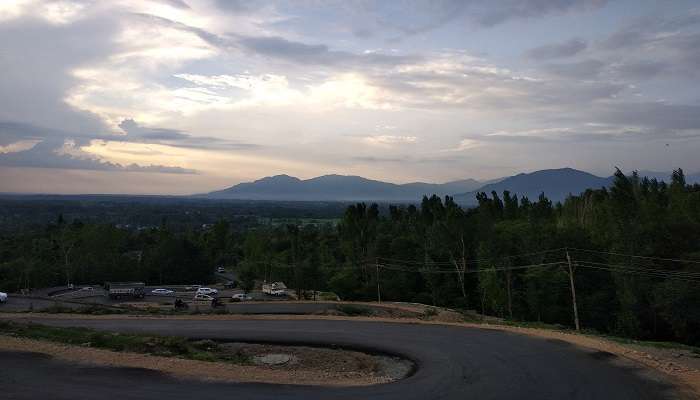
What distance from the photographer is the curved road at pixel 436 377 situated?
12.8 metres

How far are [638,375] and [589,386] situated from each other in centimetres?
229

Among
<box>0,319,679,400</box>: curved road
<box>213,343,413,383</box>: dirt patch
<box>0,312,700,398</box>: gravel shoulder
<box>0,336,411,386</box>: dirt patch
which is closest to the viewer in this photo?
<box>0,319,679,400</box>: curved road

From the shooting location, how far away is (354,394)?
42.7 ft

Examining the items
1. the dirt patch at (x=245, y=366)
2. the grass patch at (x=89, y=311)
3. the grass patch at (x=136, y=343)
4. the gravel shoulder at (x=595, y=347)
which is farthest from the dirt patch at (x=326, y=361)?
the grass patch at (x=89, y=311)

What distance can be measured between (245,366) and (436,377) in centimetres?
604

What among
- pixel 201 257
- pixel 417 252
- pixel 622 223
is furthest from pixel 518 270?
pixel 201 257

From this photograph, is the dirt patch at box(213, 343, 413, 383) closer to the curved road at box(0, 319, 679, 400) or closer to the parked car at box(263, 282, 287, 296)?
the curved road at box(0, 319, 679, 400)

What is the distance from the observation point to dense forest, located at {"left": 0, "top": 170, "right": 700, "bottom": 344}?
3453cm

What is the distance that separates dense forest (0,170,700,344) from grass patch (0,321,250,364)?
19.1 m

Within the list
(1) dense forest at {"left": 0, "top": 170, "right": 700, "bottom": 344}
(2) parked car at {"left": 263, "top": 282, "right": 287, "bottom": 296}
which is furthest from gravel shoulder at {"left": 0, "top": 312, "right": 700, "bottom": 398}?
(2) parked car at {"left": 263, "top": 282, "right": 287, "bottom": 296}

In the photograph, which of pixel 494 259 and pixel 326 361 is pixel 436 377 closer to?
pixel 326 361

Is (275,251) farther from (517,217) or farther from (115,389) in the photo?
(115,389)

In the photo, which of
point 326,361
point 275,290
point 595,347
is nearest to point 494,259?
point 595,347

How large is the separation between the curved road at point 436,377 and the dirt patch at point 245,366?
54cm
